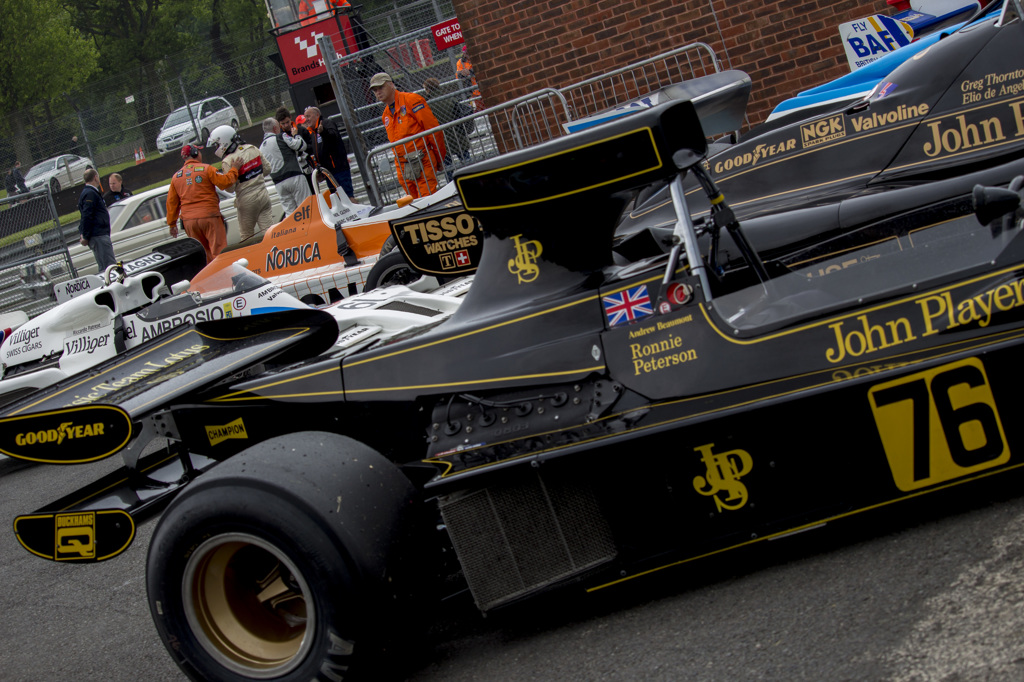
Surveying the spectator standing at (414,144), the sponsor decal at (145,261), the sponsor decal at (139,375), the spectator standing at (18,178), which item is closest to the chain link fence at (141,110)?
the spectator standing at (18,178)

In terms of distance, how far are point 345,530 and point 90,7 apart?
5474cm

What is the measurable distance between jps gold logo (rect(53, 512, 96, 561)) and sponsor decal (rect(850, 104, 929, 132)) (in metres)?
4.65

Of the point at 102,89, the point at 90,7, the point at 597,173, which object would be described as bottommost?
the point at 597,173

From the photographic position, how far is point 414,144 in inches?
421

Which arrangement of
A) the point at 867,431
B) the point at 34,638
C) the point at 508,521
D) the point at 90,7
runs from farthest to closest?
1. the point at 90,7
2. the point at 34,638
3. the point at 508,521
4. the point at 867,431

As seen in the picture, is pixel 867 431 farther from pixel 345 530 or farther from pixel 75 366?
pixel 75 366

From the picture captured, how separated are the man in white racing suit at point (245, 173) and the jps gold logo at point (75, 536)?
8.88 meters

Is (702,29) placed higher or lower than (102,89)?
lower

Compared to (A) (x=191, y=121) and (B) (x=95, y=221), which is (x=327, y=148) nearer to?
(B) (x=95, y=221)

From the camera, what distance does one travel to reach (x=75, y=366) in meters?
8.31

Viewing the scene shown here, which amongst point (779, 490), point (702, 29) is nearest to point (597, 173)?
point (779, 490)

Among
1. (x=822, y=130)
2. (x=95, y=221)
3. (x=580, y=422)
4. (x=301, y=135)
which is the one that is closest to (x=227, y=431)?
(x=580, y=422)

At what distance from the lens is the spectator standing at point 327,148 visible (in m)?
12.9

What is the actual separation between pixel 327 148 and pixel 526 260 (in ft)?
32.2
